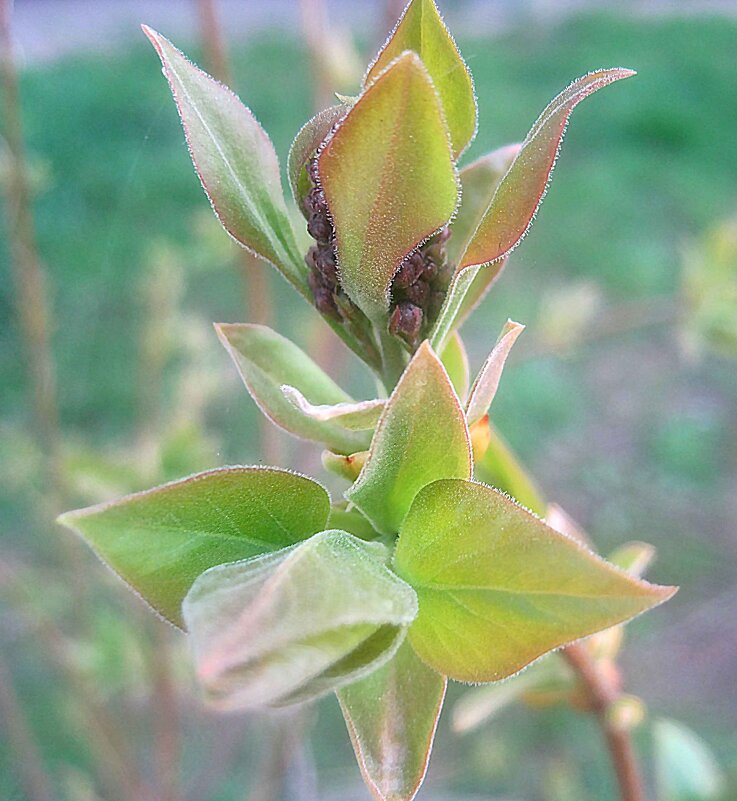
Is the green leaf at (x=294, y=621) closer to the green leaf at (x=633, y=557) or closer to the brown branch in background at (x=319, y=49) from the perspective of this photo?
the green leaf at (x=633, y=557)

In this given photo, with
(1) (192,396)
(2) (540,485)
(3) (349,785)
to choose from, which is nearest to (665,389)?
(2) (540,485)

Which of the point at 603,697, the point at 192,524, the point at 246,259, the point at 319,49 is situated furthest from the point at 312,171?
the point at 319,49

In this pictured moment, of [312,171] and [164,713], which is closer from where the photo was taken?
[312,171]

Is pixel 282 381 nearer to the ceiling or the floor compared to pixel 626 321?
nearer to the ceiling

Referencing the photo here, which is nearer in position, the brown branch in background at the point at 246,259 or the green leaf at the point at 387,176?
the green leaf at the point at 387,176

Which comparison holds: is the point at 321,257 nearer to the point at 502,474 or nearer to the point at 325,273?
the point at 325,273

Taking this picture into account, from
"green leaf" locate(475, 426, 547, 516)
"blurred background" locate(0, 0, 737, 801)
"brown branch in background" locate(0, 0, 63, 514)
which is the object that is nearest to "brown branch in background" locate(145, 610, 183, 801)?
"blurred background" locate(0, 0, 737, 801)

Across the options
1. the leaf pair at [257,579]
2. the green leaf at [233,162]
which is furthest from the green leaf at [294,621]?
the green leaf at [233,162]
